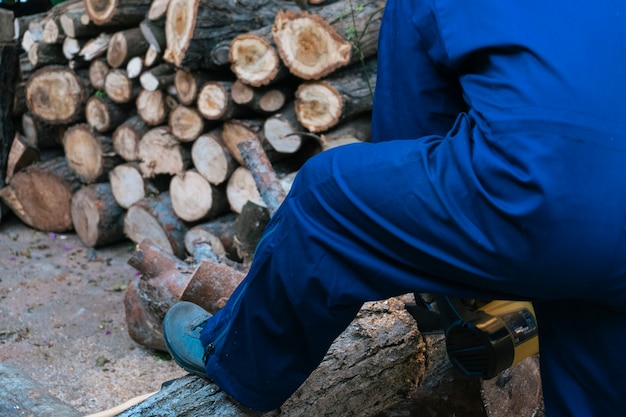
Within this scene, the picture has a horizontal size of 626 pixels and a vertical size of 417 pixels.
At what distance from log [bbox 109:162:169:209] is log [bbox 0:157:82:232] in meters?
0.44

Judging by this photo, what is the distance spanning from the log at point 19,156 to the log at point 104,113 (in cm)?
66

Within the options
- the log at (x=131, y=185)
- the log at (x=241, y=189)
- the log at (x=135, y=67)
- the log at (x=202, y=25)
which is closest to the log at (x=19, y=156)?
the log at (x=131, y=185)

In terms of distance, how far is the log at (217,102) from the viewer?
12.0ft

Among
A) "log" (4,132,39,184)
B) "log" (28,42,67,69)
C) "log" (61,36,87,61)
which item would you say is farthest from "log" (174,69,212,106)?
"log" (4,132,39,184)

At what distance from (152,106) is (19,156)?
54.4 inches

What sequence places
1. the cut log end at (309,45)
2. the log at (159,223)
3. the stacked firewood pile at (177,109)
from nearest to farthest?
the cut log end at (309,45) < the stacked firewood pile at (177,109) < the log at (159,223)

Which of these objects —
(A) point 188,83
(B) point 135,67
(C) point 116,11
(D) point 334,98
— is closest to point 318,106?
(D) point 334,98

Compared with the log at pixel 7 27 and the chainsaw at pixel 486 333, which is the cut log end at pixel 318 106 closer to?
the chainsaw at pixel 486 333

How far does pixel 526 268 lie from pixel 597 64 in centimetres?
35

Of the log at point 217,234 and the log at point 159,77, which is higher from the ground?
the log at point 159,77

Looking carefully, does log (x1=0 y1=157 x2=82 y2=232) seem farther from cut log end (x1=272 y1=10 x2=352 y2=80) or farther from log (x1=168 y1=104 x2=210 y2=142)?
cut log end (x1=272 y1=10 x2=352 y2=80)

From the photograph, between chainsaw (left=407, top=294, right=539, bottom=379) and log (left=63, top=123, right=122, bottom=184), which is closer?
chainsaw (left=407, top=294, right=539, bottom=379)

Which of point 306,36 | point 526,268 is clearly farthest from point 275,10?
point 526,268

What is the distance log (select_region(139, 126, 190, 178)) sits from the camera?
4090 millimetres
